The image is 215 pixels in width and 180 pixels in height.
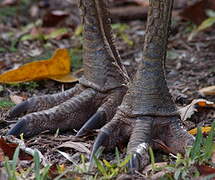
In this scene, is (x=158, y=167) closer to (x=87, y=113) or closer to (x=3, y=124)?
(x=87, y=113)

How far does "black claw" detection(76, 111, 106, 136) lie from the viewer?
329 cm

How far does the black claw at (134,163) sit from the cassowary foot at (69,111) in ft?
1.80

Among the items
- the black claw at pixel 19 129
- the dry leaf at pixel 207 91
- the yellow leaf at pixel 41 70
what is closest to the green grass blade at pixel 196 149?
the black claw at pixel 19 129

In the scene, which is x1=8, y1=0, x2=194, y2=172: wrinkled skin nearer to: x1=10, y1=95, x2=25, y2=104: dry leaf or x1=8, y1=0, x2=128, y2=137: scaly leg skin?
x1=8, y1=0, x2=128, y2=137: scaly leg skin

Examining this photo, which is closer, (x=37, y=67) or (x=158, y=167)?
(x=158, y=167)

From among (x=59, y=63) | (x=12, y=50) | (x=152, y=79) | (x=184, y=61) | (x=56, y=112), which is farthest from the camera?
(x=12, y=50)

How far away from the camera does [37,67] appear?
14.0 feet

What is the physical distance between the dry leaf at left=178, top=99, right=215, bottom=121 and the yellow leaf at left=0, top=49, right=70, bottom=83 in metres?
1.12

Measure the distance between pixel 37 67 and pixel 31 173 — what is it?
1628mm

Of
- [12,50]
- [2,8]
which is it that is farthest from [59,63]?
[2,8]

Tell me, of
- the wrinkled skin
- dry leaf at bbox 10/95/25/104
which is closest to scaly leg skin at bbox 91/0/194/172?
the wrinkled skin

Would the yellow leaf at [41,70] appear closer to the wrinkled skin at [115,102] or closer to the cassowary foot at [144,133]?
the wrinkled skin at [115,102]

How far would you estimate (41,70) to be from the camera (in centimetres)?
431

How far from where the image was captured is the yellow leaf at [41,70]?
13.8 feet
